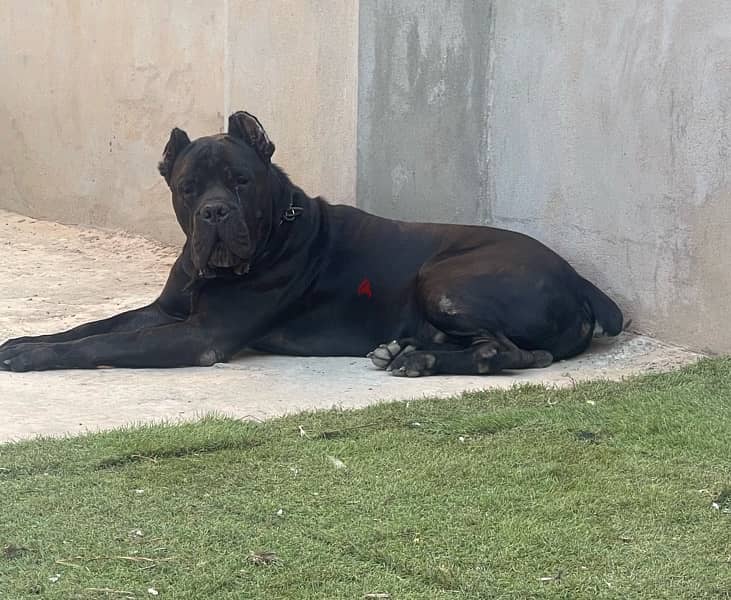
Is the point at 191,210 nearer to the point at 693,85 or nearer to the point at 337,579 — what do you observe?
the point at 693,85

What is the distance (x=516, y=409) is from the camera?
4.38 metres

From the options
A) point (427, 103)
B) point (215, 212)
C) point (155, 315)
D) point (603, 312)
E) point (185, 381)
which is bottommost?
point (185, 381)

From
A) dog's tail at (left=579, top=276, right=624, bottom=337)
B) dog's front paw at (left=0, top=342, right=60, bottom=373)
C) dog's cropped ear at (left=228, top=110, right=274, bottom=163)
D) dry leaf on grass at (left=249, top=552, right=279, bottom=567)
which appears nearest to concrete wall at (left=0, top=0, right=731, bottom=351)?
dog's tail at (left=579, top=276, right=624, bottom=337)

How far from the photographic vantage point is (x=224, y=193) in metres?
5.31

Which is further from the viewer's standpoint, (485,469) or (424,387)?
(424,387)

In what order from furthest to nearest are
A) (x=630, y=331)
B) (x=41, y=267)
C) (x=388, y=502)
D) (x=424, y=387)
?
(x=41, y=267), (x=630, y=331), (x=424, y=387), (x=388, y=502)

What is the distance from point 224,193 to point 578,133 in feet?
5.97

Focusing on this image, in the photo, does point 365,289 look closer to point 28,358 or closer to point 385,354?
point 385,354

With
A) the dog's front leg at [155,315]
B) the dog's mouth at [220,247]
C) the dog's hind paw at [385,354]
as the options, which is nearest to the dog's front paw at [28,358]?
the dog's front leg at [155,315]

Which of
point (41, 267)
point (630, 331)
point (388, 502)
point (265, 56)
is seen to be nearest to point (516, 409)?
point (388, 502)

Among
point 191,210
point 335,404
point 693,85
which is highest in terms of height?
point 693,85

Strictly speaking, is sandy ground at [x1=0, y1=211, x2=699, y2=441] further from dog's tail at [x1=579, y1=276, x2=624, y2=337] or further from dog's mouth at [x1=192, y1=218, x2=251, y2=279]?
dog's mouth at [x1=192, y1=218, x2=251, y2=279]

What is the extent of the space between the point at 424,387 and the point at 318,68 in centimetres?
264

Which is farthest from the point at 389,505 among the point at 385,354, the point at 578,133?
the point at 578,133
